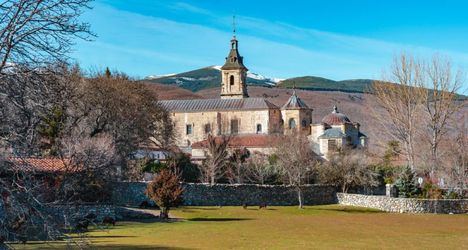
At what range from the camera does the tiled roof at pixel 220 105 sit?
8731cm

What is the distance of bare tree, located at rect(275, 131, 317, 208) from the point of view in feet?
156

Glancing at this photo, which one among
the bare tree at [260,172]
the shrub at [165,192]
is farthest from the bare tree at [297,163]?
the shrub at [165,192]

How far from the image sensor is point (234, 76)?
10012cm

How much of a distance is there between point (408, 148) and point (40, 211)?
4942 cm

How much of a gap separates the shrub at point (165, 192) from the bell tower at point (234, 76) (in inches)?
2516

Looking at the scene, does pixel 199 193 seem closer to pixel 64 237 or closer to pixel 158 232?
pixel 158 232

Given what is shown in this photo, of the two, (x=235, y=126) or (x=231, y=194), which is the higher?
(x=235, y=126)

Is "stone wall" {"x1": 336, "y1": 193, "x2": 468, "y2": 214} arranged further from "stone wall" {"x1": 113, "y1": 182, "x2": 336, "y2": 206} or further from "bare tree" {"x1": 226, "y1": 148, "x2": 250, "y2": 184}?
"bare tree" {"x1": 226, "y1": 148, "x2": 250, "y2": 184}

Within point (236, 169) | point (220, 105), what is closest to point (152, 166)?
point (236, 169)

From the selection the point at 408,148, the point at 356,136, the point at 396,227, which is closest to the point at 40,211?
the point at 396,227

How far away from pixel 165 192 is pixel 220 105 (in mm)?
55406

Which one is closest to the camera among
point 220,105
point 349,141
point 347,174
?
point 347,174

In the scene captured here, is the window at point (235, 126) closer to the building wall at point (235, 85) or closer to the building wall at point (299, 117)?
the building wall at point (299, 117)

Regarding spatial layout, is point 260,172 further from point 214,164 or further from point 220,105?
point 220,105
